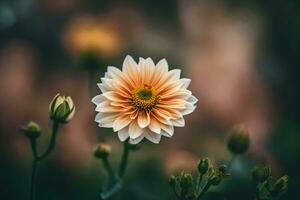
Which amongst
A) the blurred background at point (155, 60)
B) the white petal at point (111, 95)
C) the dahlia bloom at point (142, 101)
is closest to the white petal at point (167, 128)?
the dahlia bloom at point (142, 101)

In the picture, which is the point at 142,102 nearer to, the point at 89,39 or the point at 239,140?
the point at 239,140

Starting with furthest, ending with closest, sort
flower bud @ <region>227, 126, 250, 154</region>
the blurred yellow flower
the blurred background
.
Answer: the blurred yellow flower < the blurred background < flower bud @ <region>227, 126, 250, 154</region>

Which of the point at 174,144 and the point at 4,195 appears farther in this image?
the point at 174,144

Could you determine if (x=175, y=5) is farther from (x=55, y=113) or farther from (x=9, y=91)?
(x=55, y=113)

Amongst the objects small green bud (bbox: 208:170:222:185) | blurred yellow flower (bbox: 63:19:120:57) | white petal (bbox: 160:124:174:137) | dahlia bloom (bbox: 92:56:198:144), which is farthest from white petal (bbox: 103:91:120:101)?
blurred yellow flower (bbox: 63:19:120:57)

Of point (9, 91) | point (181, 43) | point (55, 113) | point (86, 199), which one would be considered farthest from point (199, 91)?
point (55, 113)

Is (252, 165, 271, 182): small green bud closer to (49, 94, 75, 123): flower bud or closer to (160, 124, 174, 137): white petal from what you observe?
(160, 124, 174, 137): white petal
